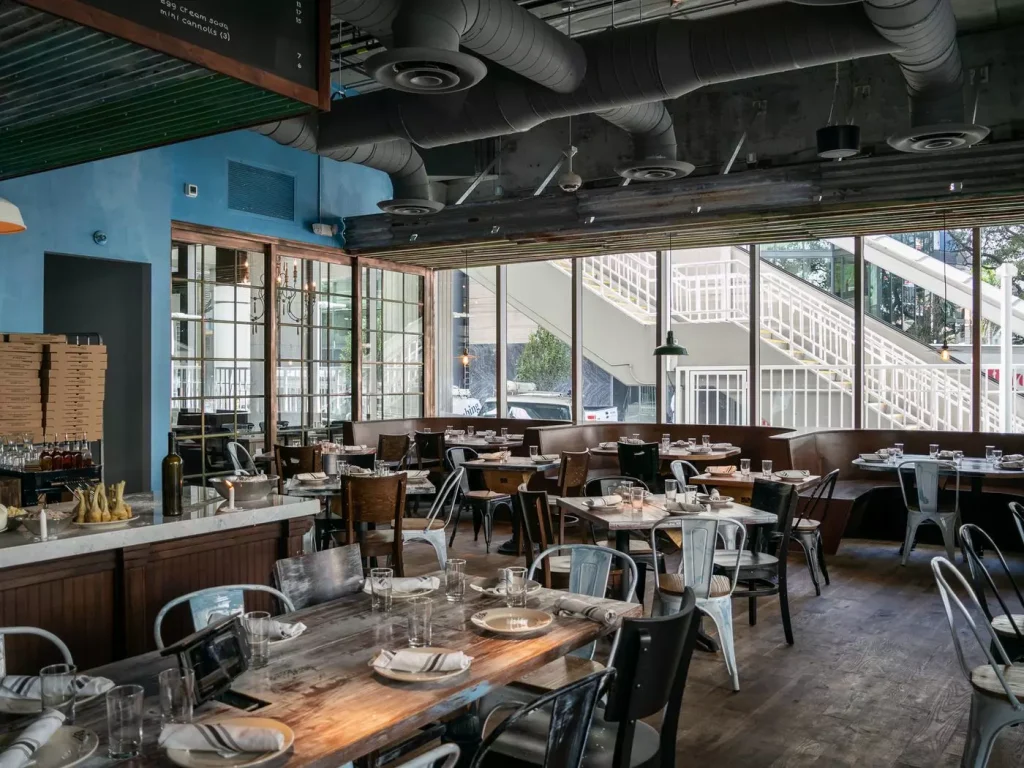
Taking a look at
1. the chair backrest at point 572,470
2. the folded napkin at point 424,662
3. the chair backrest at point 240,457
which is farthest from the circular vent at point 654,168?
the folded napkin at point 424,662

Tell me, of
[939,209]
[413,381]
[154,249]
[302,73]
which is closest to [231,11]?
[302,73]

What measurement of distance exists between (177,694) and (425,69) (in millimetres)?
3795

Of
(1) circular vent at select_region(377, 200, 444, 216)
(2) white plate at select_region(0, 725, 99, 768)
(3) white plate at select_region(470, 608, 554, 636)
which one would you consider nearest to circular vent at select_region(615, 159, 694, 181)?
(1) circular vent at select_region(377, 200, 444, 216)

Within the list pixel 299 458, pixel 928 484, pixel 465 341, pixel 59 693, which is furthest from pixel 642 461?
pixel 59 693

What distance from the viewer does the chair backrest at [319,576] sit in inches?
125

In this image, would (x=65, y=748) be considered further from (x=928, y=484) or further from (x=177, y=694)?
(x=928, y=484)

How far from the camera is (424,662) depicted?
2.28 m

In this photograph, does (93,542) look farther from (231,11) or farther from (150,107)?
(231,11)

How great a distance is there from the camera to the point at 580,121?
10641 millimetres

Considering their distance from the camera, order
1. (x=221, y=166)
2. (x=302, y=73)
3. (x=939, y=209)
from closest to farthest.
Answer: (x=302, y=73) < (x=939, y=209) < (x=221, y=166)

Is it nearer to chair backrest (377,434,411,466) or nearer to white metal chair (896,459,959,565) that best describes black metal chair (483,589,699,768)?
white metal chair (896,459,959,565)

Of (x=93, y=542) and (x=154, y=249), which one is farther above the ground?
(x=154, y=249)

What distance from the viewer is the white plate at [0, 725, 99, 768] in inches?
68.6

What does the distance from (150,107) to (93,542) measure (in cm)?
→ 192
